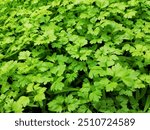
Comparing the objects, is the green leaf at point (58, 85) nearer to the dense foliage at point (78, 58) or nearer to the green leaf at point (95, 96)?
the dense foliage at point (78, 58)

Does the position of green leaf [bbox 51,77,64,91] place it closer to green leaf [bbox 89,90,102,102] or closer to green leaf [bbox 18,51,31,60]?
green leaf [bbox 89,90,102,102]

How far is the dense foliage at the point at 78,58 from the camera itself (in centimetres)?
292

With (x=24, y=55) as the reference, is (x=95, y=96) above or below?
below

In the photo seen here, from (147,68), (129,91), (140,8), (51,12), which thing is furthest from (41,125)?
(140,8)

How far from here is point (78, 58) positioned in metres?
3.25

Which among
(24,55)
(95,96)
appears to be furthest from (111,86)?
(24,55)

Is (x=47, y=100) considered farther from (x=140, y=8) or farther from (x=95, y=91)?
(x=140, y=8)

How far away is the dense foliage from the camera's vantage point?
115 inches

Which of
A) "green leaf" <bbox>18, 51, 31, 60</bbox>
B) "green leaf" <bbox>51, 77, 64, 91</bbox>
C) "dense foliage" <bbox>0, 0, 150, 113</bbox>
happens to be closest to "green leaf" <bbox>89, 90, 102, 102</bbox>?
"dense foliage" <bbox>0, 0, 150, 113</bbox>

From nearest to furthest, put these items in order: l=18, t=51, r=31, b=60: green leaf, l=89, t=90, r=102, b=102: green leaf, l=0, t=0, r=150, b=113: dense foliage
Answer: l=89, t=90, r=102, b=102: green leaf → l=0, t=0, r=150, b=113: dense foliage → l=18, t=51, r=31, b=60: green leaf

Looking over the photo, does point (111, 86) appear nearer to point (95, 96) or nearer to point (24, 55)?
point (95, 96)

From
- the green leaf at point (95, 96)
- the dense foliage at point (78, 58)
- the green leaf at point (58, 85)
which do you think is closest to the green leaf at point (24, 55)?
the dense foliage at point (78, 58)

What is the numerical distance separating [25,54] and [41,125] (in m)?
0.90

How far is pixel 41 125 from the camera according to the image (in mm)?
2611
